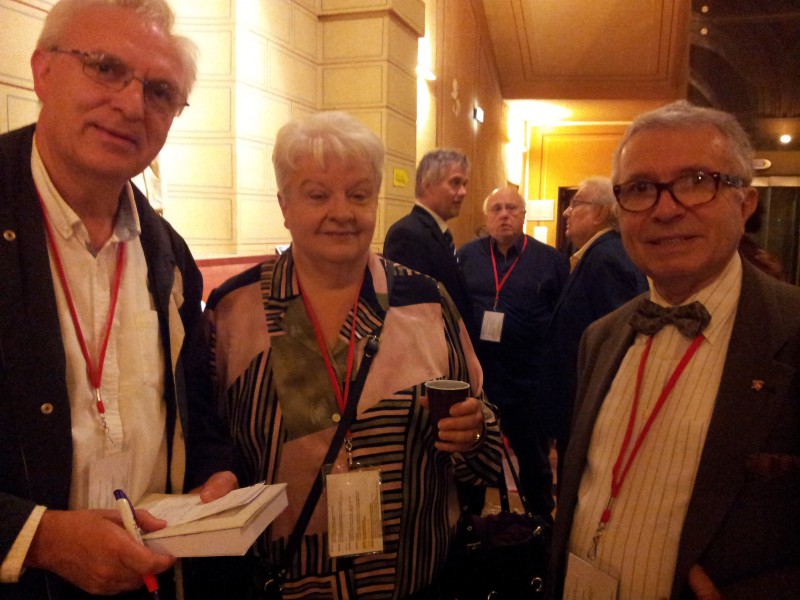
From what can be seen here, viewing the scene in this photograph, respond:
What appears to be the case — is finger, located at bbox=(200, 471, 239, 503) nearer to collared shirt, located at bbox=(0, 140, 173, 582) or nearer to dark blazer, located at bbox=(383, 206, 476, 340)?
collared shirt, located at bbox=(0, 140, 173, 582)

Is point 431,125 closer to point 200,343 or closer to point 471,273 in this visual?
point 471,273

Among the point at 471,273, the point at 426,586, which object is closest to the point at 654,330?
the point at 426,586

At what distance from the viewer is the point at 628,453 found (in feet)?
4.43

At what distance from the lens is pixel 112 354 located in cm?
122

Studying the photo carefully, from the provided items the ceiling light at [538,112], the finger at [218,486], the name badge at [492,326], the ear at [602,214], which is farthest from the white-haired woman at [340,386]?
the ceiling light at [538,112]

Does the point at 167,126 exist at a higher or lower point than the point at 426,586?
higher

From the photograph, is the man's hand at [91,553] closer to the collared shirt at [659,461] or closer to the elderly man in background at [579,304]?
the collared shirt at [659,461]

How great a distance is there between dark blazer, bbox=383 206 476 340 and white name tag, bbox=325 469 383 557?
5.25 ft

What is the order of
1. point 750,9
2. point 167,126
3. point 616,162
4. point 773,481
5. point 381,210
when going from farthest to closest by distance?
point 750,9 < point 381,210 < point 616,162 < point 167,126 < point 773,481

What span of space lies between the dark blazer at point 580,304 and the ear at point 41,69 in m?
2.27

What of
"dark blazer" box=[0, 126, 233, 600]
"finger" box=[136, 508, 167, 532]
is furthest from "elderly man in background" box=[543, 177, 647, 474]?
"dark blazer" box=[0, 126, 233, 600]

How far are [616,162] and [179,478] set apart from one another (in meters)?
1.21

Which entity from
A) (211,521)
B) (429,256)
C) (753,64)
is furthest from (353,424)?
(753,64)

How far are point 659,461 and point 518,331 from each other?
7.83ft
